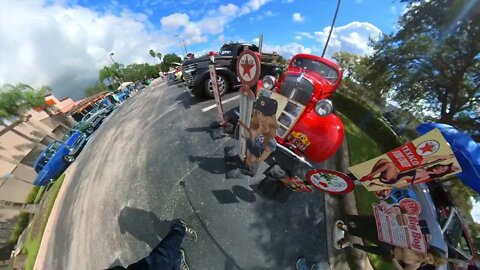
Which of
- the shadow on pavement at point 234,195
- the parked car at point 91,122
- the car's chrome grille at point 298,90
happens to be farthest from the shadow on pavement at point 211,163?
the parked car at point 91,122

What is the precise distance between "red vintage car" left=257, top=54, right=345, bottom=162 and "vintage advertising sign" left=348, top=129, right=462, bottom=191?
255 cm

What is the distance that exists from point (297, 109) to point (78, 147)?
395 inches

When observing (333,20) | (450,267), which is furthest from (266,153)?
(333,20)

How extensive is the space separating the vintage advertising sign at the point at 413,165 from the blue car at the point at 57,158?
11430mm

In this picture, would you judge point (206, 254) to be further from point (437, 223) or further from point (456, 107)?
point (456, 107)

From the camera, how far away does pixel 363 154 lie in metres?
9.04

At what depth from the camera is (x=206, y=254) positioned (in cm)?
516

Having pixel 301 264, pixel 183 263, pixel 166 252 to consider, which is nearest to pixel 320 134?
pixel 301 264

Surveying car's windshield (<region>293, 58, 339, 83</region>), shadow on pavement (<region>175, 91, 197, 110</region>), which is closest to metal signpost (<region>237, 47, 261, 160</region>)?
car's windshield (<region>293, 58, 339, 83</region>)

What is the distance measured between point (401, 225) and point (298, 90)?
4.11 meters

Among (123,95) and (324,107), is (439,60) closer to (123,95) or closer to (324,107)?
(324,107)

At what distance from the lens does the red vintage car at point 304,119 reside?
6398 mm

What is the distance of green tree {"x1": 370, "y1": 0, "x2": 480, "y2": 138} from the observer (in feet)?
32.3

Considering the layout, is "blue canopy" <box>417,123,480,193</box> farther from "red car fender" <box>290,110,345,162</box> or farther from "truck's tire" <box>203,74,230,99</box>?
"truck's tire" <box>203,74,230,99</box>
